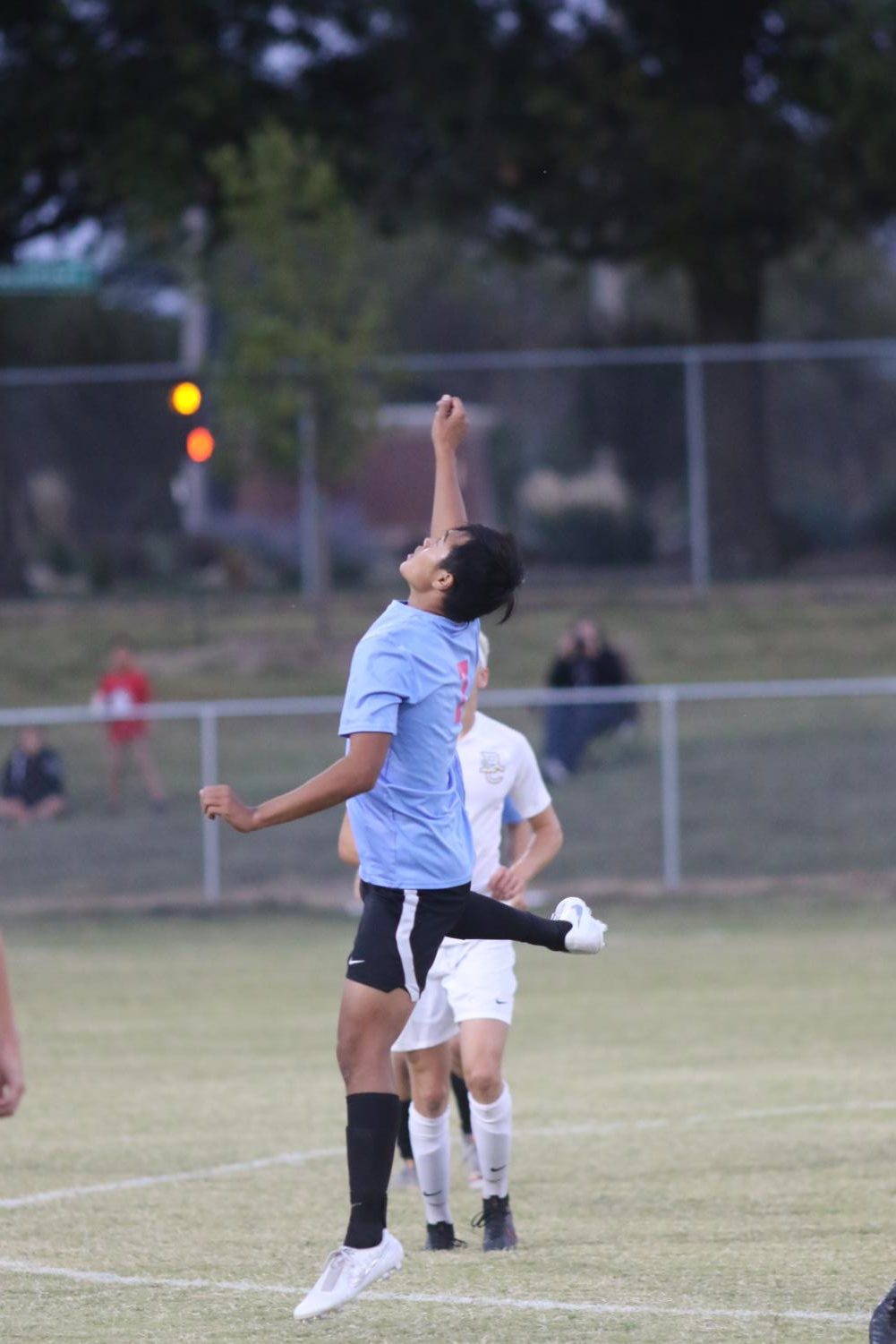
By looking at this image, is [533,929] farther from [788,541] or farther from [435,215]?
[435,215]

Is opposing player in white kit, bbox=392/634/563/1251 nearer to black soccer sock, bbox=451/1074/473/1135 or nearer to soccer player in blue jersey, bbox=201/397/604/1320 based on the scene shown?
black soccer sock, bbox=451/1074/473/1135

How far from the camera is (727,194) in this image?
3011 cm

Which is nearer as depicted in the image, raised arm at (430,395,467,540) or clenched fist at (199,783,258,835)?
clenched fist at (199,783,258,835)

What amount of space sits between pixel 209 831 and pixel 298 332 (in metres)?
7.81

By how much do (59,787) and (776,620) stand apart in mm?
10396

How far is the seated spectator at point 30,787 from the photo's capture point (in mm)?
21203

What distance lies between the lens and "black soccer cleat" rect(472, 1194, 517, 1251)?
24.0 ft

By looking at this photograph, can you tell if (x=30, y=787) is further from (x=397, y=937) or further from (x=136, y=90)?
(x=397, y=937)

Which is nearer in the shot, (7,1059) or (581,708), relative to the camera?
(7,1059)

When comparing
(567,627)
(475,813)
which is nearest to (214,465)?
(567,627)

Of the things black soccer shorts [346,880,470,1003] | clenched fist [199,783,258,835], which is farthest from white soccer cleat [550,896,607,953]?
clenched fist [199,783,258,835]

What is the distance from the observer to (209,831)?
2092 cm

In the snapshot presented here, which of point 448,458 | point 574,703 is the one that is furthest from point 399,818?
point 574,703

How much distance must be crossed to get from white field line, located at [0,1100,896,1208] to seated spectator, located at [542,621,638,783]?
37.8ft
